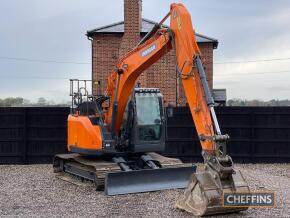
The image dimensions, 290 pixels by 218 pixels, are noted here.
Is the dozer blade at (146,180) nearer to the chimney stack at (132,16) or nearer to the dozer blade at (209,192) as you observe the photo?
the dozer blade at (209,192)

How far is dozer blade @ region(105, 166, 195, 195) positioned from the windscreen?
0.96 meters

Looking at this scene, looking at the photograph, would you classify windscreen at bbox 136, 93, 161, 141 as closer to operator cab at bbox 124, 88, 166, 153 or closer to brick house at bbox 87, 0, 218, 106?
operator cab at bbox 124, 88, 166, 153

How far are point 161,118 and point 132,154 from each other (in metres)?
1.21

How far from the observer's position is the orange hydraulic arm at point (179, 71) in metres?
8.33

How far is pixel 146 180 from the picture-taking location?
1084 cm

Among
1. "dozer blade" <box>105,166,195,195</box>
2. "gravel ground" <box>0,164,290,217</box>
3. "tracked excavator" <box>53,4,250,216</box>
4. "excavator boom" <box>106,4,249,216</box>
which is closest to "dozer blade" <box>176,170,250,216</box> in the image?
"excavator boom" <box>106,4,249,216</box>

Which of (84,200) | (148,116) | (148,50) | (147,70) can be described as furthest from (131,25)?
(84,200)

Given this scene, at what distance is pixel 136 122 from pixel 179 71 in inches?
104

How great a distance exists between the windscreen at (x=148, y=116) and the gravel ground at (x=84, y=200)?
60.6 inches

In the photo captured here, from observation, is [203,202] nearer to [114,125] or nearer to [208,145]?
[208,145]

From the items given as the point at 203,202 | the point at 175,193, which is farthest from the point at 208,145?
the point at 175,193

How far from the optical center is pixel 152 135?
38.2 feet

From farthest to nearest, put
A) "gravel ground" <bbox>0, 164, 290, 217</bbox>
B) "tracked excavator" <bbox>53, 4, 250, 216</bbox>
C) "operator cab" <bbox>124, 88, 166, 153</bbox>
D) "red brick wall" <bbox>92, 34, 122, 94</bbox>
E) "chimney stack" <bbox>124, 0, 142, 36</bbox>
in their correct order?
"red brick wall" <bbox>92, 34, 122, 94</bbox> < "chimney stack" <bbox>124, 0, 142, 36</bbox> < "operator cab" <bbox>124, 88, 166, 153</bbox> < "tracked excavator" <bbox>53, 4, 250, 216</bbox> < "gravel ground" <bbox>0, 164, 290, 217</bbox>

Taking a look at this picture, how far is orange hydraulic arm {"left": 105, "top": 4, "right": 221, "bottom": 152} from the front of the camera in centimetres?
833
